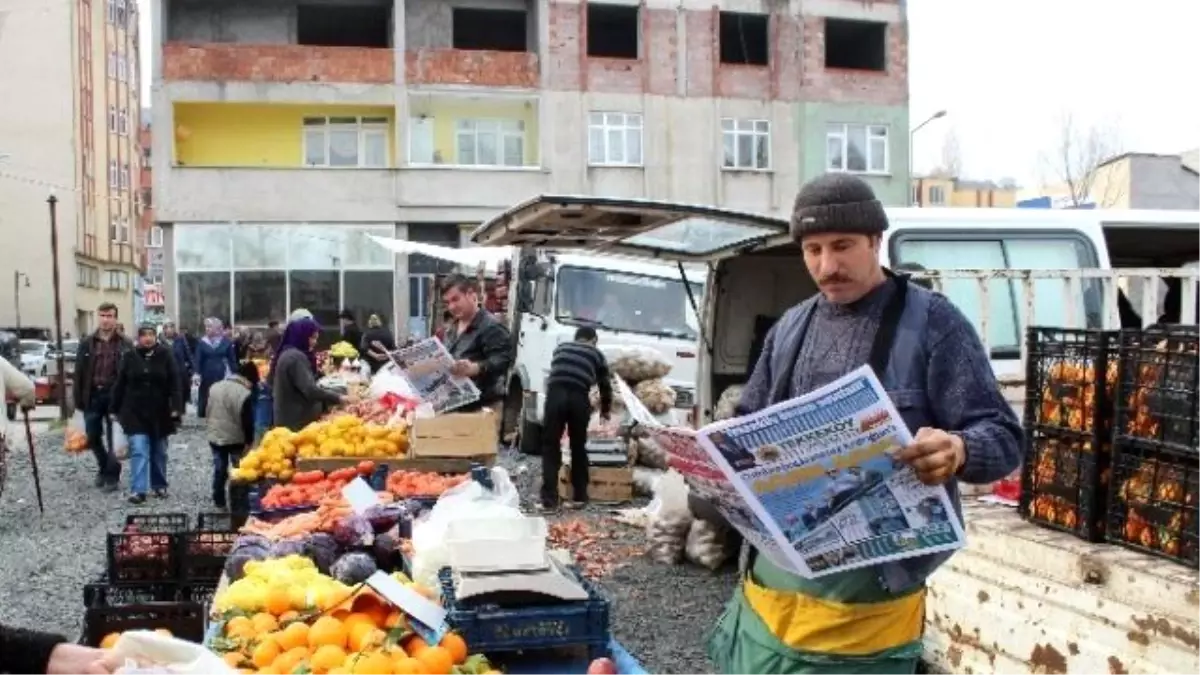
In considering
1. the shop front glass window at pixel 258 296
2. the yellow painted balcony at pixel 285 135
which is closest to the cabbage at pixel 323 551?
the shop front glass window at pixel 258 296

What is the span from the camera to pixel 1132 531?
4.03m

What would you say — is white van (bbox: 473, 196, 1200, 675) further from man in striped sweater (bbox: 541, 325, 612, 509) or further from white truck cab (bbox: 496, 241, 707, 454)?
white truck cab (bbox: 496, 241, 707, 454)

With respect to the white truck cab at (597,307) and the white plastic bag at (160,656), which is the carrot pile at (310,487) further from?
the white truck cab at (597,307)

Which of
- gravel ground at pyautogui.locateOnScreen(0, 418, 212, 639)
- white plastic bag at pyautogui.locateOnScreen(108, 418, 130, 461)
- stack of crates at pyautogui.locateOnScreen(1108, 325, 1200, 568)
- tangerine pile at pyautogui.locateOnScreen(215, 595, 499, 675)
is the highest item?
stack of crates at pyautogui.locateOnScreen(1108, 325, 1200, 568)

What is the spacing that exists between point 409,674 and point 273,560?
1480 mm

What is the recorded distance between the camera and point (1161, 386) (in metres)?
3.94

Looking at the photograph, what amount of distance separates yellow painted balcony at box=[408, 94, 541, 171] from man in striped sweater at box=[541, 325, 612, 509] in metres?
20.8

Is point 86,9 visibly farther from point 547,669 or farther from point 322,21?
point 547,669

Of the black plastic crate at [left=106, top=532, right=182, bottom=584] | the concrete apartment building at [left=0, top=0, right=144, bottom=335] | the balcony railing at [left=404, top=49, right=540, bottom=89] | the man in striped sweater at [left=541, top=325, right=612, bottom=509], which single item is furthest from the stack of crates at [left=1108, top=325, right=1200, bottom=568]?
the concrete apartment building at [left=0, top=0, right=144, bottom=335]

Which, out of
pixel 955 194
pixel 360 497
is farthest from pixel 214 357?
pixel 955 194

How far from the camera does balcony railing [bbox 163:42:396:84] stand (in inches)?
1159

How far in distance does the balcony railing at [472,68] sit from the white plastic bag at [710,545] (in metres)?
24.4

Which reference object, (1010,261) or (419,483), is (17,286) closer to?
(419,483)

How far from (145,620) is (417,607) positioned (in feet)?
4.28
